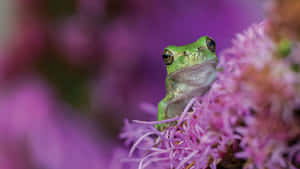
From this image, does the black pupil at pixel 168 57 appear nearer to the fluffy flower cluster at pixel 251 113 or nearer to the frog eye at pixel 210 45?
the frog eye at pixel 210 45

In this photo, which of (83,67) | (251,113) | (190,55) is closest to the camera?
(251,113)

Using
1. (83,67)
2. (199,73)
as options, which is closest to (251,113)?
(199,73)

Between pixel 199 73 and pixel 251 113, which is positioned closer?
pixel 251 113

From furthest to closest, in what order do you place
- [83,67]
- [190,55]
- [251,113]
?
[83,67], [190,55], [251,113]

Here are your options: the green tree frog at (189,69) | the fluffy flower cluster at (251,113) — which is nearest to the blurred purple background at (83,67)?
the green tree frog at (189,69)

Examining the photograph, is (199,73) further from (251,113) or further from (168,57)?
(251,113)

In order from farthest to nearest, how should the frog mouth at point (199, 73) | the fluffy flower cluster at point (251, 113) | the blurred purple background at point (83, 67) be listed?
the blurred purple background at point (83, 67)
the frog mouth at point (199, 73)
the fluffy flower cluster at point (251, 113)

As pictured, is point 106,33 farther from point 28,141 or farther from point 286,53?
point 286,53
